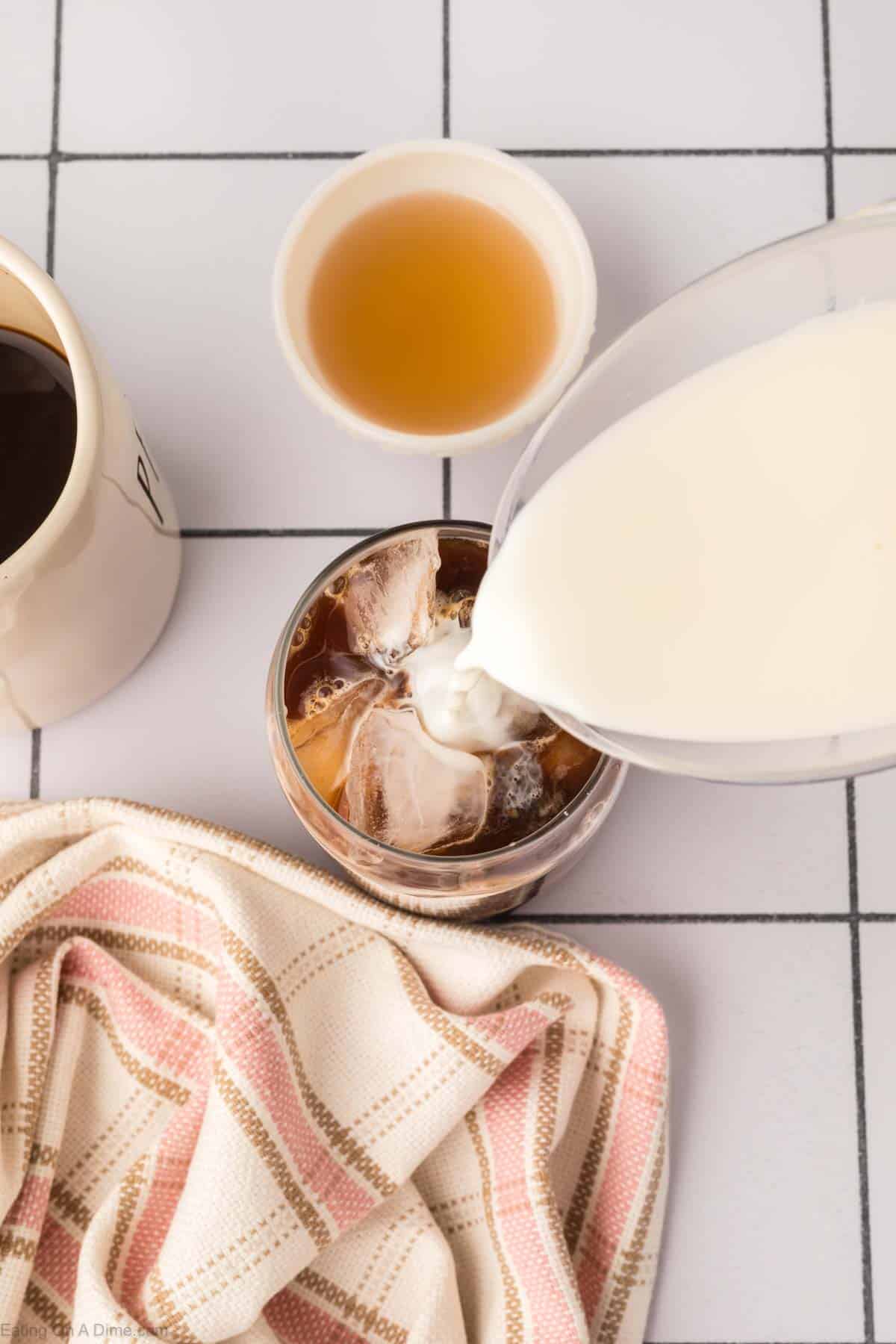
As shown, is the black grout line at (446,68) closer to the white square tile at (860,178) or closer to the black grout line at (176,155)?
the black grout line at (176,155)

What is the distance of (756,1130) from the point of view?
649 millimetres

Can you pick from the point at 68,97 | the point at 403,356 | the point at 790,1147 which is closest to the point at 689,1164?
the point at 790,1147

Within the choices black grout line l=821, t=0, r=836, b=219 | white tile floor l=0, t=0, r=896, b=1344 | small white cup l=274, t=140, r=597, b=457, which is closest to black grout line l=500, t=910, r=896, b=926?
white tile floor l=0, t=0, r=896, b=1344

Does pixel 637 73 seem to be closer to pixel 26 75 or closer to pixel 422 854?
pixel 26 75

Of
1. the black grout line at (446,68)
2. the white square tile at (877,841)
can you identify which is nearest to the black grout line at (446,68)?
the black grout line at (446,68)

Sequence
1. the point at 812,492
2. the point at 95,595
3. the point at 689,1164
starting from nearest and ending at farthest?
1. the point at 812,492
2. the point at 95,595
3. the point at 689,1164

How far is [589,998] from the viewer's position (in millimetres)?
624

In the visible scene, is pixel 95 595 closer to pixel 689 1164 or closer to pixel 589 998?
pixel 589 998

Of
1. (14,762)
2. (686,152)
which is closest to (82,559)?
(14,762)

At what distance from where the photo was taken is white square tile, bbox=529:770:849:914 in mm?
659

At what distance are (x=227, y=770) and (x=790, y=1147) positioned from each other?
1.12 feet

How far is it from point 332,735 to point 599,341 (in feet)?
0.86

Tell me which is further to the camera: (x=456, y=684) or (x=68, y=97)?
(x=68, y=97)

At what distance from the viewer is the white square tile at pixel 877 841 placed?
2.18 ft
